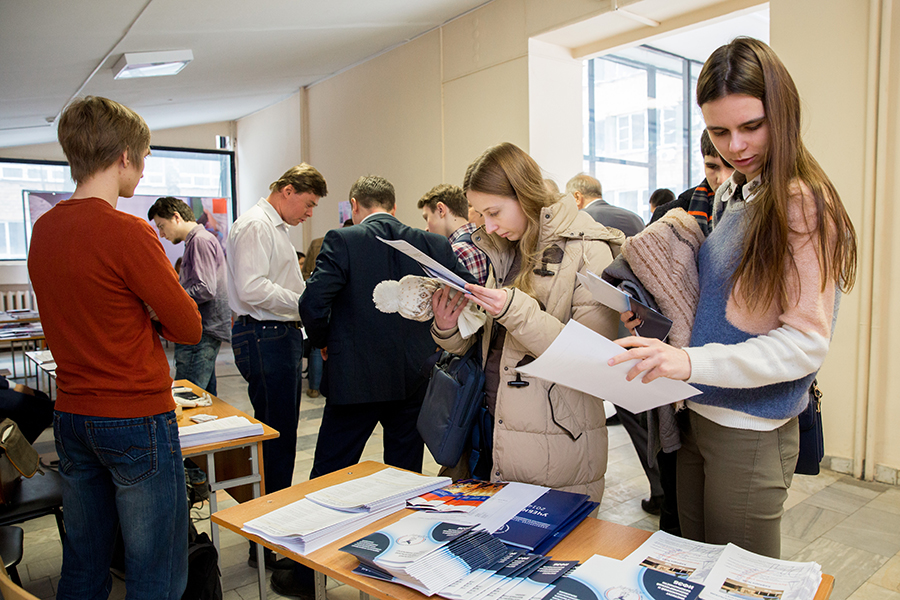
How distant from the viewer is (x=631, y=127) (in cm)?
635

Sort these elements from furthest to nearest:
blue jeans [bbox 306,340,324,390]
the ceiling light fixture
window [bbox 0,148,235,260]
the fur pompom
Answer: window [bbox 0,148,235,260] < blue jeans [bbox 306,340,324,390] < the ceiling light fixture < the fur pompom

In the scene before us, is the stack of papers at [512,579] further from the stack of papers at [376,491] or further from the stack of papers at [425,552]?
the stack of papers at [376,491]

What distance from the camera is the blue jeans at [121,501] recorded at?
154 centimetres

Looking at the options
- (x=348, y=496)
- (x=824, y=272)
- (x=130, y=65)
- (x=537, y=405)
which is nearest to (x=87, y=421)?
(x=348, y=496)

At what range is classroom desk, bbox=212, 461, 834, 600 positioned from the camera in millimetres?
1055

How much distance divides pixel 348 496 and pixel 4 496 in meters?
1.44

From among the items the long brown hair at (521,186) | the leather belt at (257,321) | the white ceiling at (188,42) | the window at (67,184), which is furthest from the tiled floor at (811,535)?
the window at (67,184)

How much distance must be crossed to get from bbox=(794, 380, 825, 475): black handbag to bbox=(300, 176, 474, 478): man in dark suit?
1288mm

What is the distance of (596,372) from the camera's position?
3.79ft

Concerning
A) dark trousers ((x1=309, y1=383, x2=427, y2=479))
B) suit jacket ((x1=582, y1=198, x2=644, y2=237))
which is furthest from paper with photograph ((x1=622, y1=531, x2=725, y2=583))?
suit jacket ((x1=582, y1=198, x2=644, y2=237))

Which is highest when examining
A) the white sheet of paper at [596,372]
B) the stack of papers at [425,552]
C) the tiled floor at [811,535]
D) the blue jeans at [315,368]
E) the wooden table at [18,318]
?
the white sheet of paper at [596,372]

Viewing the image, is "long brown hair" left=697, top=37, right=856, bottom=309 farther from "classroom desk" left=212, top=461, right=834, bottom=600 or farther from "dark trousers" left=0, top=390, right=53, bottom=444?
"dark trousers" left=0, top=390, right=53, bottom=444

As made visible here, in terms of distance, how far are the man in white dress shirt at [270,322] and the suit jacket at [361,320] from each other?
39 cm

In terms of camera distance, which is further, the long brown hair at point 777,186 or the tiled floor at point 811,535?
the tiled floor at point 811,535
